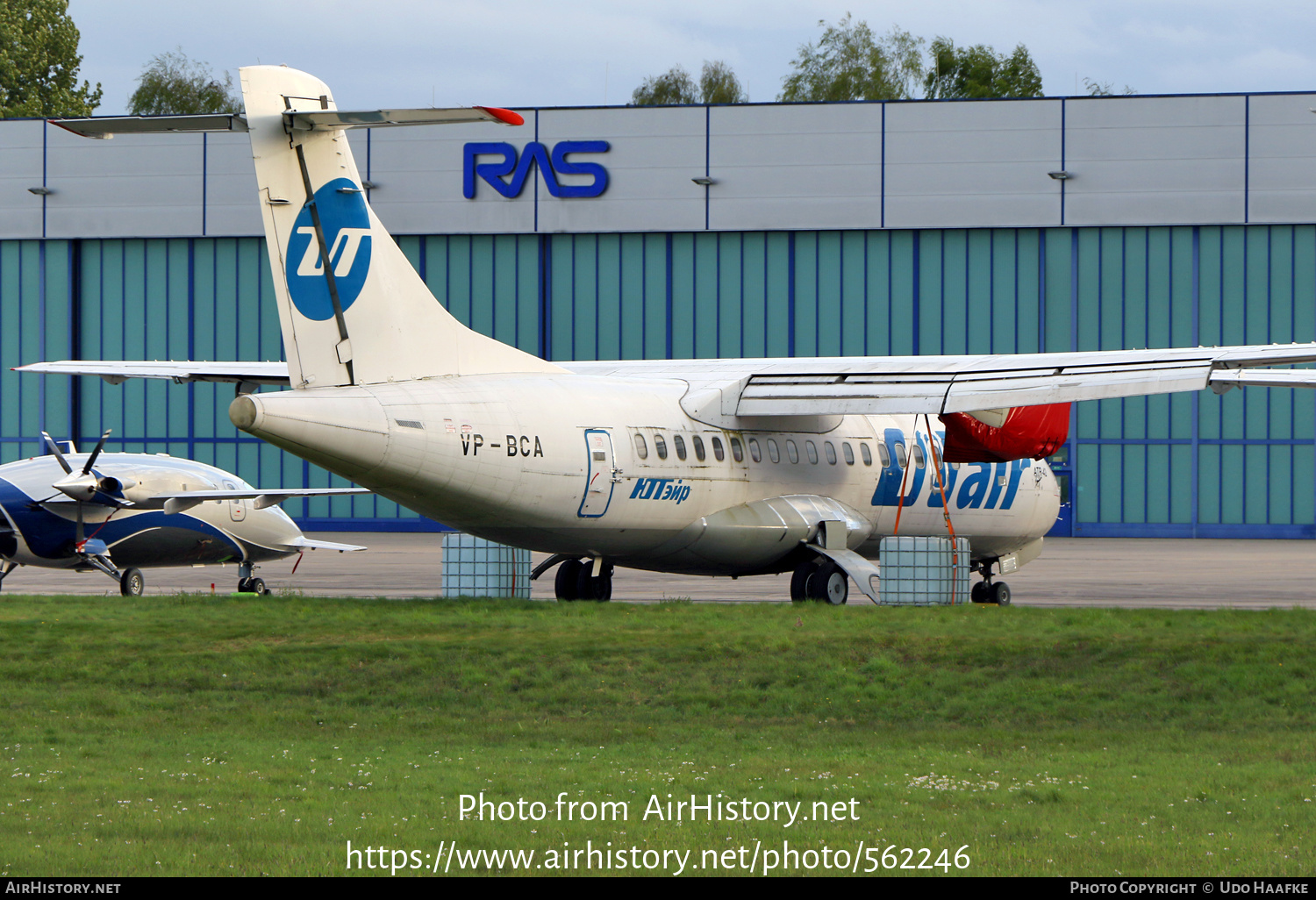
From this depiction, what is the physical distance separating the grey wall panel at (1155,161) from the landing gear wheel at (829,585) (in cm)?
3026

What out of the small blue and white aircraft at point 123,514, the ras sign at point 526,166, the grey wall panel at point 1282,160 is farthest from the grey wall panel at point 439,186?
the small blue and white aircraft at point 123,514

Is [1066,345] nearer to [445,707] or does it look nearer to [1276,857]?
[445,707]

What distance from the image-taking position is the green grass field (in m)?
8.73

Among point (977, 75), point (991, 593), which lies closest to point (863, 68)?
point (977, 75)

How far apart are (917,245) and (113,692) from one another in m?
38.8

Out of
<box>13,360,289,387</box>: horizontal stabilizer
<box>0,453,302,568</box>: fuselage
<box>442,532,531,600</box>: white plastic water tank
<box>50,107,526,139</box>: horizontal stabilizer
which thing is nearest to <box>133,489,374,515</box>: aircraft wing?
<box>0,453,302,568</box>: fuselage

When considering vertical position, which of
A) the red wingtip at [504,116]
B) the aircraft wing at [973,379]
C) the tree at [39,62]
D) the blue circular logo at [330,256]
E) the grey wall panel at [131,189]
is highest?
the tree at [39,62]

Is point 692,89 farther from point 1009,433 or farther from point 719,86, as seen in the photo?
point 1009,433

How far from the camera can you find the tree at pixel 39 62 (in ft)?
262

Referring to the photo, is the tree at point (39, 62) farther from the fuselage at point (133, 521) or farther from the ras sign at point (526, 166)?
the fuselage at point (133, 521)

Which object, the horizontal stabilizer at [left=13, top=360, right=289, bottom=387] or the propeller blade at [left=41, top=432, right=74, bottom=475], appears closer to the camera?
the horizontal stabilizer at [left=13, top=360, right=289, bottom=387]

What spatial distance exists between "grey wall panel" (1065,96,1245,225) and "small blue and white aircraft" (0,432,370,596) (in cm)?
3158

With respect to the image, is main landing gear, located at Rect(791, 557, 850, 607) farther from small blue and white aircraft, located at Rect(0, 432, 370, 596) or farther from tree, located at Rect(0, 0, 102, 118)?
tree, located at Rect(0, 0, 102, 118)

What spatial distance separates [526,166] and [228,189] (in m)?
10.7
